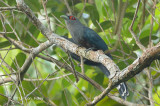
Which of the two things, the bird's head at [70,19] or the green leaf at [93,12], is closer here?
the green leaf at [93,12]

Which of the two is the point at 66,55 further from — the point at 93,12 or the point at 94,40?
the point at 93,12

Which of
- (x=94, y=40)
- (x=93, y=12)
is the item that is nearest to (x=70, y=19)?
(x=93, y=12)

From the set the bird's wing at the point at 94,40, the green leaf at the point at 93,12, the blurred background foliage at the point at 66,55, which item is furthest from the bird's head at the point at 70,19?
the bird's wing at the point at 94,40

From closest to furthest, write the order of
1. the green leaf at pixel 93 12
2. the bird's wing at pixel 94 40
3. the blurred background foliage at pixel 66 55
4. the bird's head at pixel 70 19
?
the blurred background foliage at pixel 66 55 < the bird's wing at pixel 94 40 < the green leaf at pixel 93 12 < the bird's head at pixel 70 19

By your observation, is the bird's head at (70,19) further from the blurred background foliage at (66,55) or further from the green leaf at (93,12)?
the green leaf at (93,12)

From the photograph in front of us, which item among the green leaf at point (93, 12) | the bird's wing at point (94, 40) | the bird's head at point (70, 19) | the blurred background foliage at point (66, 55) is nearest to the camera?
the blurred background foliage at point (66, 55)

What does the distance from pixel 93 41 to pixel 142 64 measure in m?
2.40

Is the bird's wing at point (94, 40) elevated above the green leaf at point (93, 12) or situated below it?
below

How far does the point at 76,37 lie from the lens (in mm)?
4512

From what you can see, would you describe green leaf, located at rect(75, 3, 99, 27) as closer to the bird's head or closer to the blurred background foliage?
the blurred background foliage

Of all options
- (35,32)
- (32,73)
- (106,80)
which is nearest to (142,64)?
(35,32)

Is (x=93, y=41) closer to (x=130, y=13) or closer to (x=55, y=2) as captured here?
(x=130, y=13)

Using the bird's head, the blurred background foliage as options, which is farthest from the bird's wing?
the bird's head

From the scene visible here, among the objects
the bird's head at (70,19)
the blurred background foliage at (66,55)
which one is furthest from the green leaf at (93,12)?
the bird's head at (70,19)
